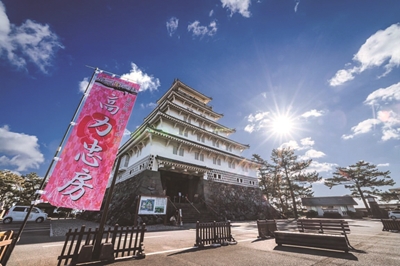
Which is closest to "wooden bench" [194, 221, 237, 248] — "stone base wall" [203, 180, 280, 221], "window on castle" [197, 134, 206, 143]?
"stone base wall" [203, 180, 280, 221]

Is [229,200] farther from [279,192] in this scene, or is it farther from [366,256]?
[279,192]

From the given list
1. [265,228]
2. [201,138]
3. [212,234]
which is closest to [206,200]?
[201,138]

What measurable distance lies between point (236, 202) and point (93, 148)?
20144mm

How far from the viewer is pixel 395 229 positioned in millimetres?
10547

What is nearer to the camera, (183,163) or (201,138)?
(183,163)

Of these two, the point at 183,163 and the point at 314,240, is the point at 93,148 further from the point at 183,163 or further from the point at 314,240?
the point at 183,163

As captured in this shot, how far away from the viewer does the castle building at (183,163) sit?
16.4 meters

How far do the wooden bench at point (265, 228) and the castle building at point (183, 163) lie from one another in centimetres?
933

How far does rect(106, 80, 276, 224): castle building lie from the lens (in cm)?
1638

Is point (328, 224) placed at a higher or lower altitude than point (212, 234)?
higher

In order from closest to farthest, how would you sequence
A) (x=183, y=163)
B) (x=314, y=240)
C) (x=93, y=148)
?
(x=93, y=148) → (x=314, y=240) → (x=183, y=163)

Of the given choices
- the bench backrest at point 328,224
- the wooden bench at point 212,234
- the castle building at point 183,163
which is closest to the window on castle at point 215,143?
the castle building at point 183,163

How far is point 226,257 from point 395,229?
13815 millimetres

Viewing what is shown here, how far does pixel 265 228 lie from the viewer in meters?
8.48
